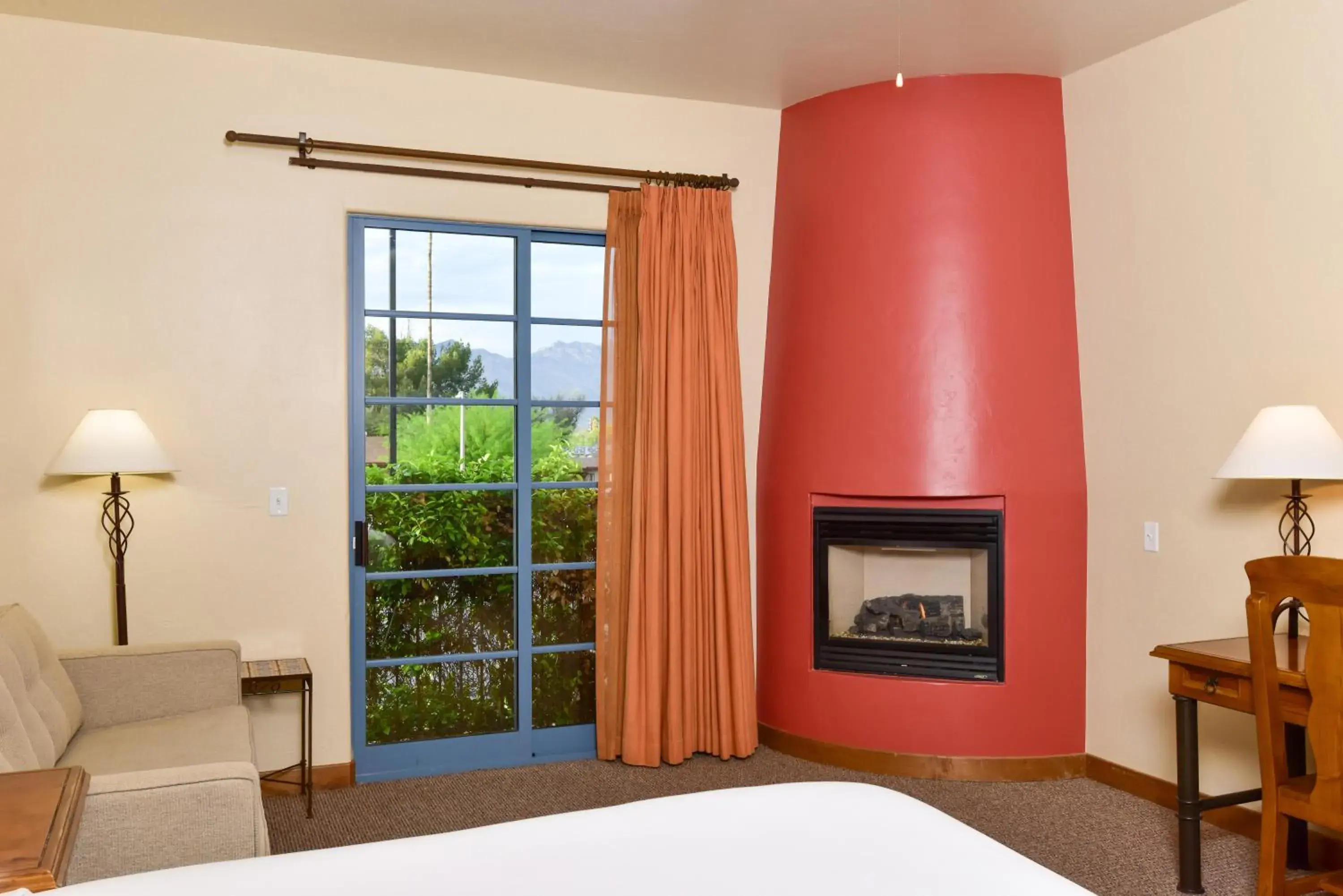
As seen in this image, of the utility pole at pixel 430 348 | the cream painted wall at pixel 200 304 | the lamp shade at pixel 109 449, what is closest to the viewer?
the lamp shade at pixel 109 449

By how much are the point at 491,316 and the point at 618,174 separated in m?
0.82

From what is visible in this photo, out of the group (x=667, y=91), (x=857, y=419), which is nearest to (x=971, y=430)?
(x=857, y=419)

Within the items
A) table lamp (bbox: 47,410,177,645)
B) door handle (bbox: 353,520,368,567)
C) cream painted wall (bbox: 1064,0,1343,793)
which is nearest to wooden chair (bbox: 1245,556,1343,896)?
cream painted wall (bbox: 1064,0,1343,793)

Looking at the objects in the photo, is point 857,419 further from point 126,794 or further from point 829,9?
point 126,794

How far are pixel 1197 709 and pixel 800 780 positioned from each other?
5.32 feet

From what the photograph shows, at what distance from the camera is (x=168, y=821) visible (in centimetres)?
234

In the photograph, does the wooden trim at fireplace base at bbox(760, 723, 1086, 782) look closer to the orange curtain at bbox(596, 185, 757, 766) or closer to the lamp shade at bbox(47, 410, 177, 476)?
the orange curtain at bbox(596, 185, 757, 766)

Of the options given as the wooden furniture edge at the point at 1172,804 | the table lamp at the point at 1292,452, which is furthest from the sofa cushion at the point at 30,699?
the wooden furniture edge at the point at 1172,804

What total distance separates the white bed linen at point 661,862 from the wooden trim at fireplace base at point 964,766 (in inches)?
105

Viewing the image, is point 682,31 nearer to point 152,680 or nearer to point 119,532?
point 119,532

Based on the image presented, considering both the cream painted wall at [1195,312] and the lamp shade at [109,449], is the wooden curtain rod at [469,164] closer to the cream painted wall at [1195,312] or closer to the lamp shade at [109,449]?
the lamp shade at [109,449]

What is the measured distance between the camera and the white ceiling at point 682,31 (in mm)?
3736

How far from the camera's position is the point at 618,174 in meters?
4.62

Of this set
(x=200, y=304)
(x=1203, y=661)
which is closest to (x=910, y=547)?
(x=1203, y=661)
